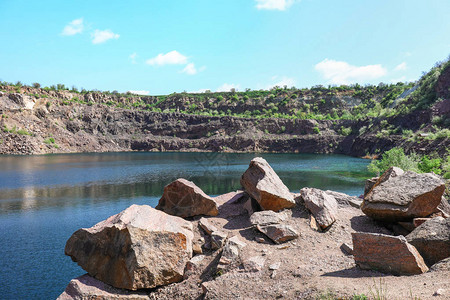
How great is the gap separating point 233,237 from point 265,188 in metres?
2.47

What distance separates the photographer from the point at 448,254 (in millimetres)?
7285

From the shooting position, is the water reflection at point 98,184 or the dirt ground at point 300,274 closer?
the dirt ground at point 300,274

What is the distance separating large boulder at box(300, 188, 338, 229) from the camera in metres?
10.5

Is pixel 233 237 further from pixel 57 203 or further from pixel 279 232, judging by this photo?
pixel 57 203

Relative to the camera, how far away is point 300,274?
7.58m

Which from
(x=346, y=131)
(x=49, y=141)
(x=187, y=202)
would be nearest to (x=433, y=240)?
(x=187, y=202)

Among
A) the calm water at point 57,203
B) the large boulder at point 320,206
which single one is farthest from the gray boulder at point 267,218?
the calm water at point 57,203

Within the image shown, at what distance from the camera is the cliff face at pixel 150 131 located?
66812mm

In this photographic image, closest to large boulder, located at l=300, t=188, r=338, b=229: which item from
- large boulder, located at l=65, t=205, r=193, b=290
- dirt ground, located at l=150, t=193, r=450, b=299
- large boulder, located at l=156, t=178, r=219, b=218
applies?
dirt ground, located at l=150, t=193, r=450, b=299

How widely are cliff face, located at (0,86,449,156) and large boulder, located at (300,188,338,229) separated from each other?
53410 mm

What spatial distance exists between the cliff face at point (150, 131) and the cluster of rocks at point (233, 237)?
5386 centimetres

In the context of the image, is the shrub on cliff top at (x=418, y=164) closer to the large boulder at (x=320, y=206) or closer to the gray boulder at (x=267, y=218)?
the large boulder at (x=320, y=206)

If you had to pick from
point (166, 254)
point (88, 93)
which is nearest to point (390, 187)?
point (166, 254)

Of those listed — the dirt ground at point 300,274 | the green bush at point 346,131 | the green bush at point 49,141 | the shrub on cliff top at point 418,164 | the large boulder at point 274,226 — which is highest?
the green bush at point 346,131
